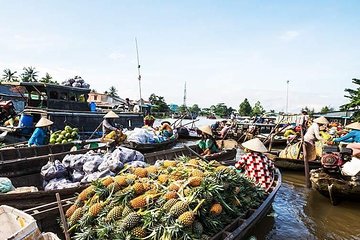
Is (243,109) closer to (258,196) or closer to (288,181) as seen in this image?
(288,181)

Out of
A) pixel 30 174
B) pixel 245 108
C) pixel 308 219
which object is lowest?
pixel 308 219

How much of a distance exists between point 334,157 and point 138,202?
569 centimetres

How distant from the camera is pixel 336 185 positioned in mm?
6836

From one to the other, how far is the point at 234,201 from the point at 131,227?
163 centimetres

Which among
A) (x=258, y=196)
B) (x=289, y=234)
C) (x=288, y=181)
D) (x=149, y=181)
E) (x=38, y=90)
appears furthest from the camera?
(x=38, y=90)

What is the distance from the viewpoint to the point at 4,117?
16.5 m

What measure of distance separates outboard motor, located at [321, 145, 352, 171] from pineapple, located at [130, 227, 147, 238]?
567cm

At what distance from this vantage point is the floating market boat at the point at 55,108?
13209mm

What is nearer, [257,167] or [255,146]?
[255,146]

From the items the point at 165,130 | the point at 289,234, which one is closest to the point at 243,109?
the point at 165,130

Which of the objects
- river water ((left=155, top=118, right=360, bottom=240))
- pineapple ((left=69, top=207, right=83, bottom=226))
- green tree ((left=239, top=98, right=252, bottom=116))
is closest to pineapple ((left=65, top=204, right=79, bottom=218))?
pineapple ((left=69, top=207, right=83, bottom=226))

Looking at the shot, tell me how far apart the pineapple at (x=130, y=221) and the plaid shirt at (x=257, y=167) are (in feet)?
10.8

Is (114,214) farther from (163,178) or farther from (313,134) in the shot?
(313,134)

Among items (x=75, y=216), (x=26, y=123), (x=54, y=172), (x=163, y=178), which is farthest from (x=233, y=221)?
(x=26, y=123)
